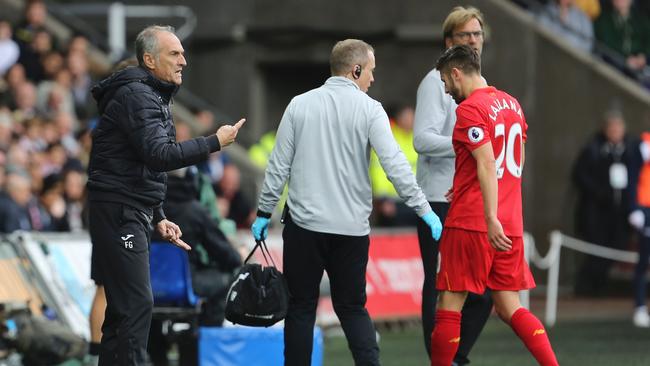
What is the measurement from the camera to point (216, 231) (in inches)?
455

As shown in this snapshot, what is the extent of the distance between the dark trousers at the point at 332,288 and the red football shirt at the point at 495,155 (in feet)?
2.04

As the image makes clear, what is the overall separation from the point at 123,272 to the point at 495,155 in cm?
226

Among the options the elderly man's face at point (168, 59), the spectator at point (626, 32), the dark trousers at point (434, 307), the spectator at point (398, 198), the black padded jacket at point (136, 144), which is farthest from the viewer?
the spectator at point (626, 32)

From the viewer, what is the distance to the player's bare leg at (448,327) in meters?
9.30

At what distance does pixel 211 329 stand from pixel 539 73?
10.9 meters

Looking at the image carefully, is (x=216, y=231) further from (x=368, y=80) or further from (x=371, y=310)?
(x=371, y=310)

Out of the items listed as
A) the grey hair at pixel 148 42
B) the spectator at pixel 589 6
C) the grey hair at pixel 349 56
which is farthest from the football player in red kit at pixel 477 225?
the spectator at pixel 589 6

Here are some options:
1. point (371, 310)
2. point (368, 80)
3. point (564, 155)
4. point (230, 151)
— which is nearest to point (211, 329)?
point (368, 80)

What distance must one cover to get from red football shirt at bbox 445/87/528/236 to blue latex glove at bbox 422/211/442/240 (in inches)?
2.4

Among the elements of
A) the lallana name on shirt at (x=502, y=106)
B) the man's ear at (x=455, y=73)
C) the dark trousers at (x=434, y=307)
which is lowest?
the dark trousers at (x=434, y=307)

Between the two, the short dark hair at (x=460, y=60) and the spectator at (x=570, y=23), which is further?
the spectator at (x=570, y=23)

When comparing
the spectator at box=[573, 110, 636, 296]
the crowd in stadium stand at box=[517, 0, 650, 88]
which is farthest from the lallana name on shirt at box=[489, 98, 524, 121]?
the crowd in stadium stand at box=[517, 0, 650, 88]

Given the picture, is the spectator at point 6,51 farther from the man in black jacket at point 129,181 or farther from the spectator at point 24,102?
the man in black jacket at point 129,181

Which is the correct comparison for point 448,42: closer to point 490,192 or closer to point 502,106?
point 502,106
